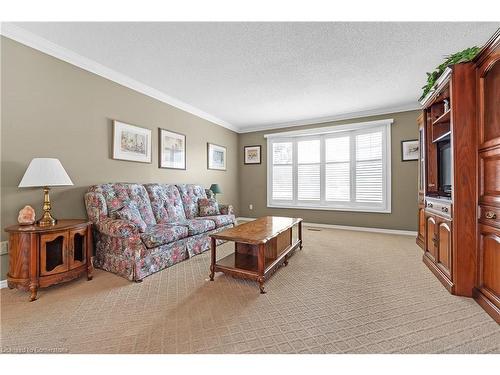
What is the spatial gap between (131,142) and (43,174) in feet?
4.51

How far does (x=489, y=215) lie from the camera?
1.73 metres

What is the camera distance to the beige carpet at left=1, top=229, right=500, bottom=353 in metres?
1.37

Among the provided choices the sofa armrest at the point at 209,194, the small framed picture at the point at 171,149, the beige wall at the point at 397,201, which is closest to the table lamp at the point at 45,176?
the small framed picture at the point at 171,149

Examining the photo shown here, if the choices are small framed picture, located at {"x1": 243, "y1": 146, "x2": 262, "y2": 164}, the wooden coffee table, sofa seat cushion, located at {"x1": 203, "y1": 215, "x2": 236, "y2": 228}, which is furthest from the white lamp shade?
small framed picture, located at {"x1": 243, "y1": 146, "x2": 262, "y2": 164}

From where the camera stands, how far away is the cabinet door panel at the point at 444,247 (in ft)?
6.88

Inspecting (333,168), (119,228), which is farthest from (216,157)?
(119,228)

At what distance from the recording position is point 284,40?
2312 millimetres

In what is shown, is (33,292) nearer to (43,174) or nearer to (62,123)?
(43,174)

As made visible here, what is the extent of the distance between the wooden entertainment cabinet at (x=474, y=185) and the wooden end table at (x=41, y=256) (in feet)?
11.9

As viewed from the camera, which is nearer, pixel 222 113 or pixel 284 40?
pixel 284 40

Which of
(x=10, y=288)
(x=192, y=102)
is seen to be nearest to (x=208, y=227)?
(x=10, y=288)

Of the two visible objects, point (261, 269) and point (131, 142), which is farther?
point (131, 142)

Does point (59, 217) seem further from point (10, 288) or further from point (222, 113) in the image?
point (222, 113)

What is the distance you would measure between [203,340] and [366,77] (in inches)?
144
